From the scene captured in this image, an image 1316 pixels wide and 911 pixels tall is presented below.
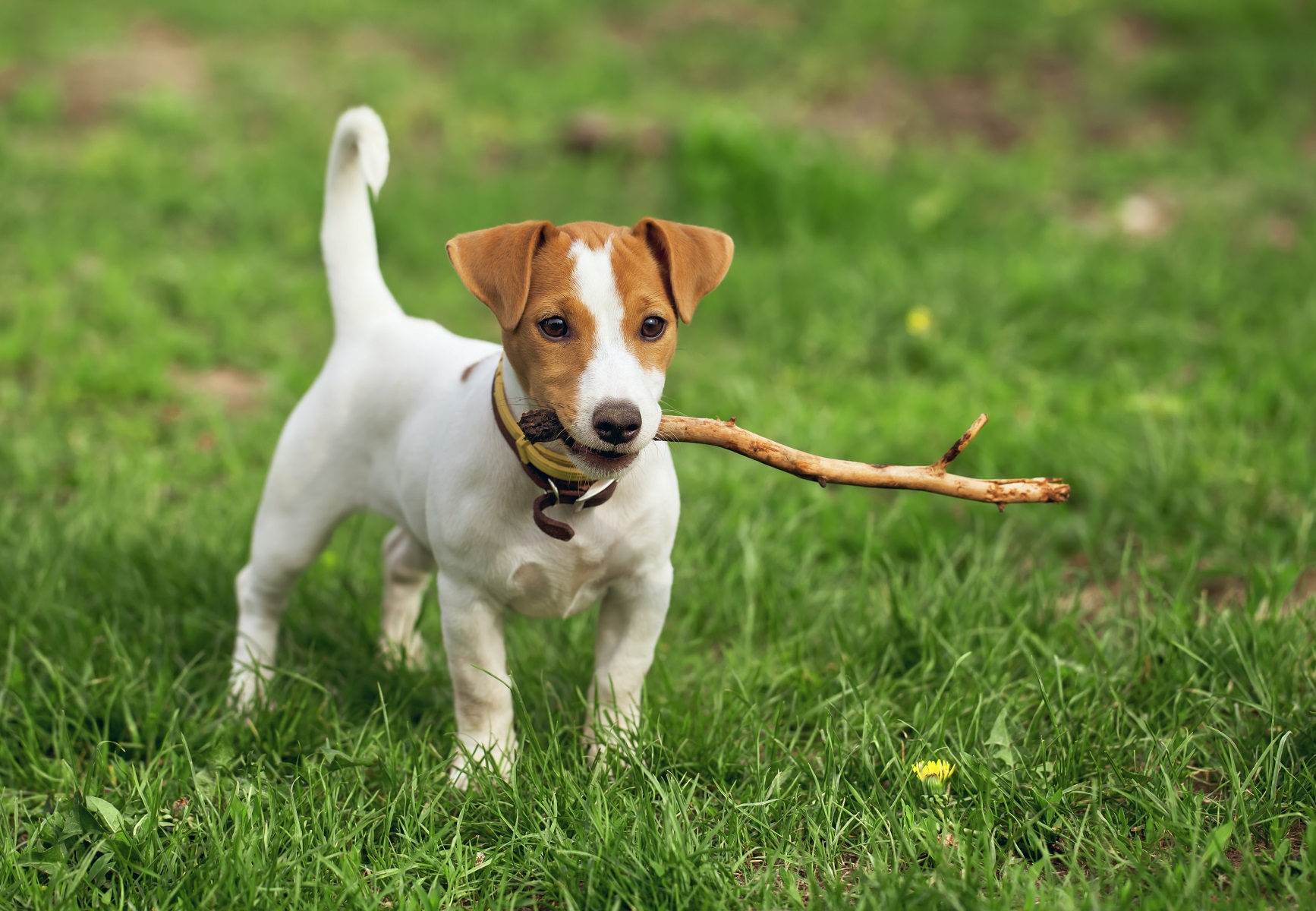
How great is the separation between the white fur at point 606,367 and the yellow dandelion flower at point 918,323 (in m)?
3.52

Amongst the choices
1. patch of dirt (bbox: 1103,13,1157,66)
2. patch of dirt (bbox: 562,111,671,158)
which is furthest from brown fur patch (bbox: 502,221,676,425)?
patch of dirt (bbox: 1103,13,1157,66)

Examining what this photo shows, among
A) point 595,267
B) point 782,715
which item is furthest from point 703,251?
point 782,715

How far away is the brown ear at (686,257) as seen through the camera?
272 centimetres

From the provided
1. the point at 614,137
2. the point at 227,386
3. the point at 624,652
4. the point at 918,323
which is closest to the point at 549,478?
the point at 624,652

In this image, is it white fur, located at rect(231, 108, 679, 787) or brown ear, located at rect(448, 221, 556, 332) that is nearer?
brown ear, located at rect(448, 221, 556, 332)

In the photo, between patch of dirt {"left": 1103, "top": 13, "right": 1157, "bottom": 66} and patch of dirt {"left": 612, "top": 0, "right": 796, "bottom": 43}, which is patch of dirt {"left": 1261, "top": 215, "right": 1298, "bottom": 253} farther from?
patch of dirt {"left": 612, "top": 0, "right": 796, "bottom": 43}

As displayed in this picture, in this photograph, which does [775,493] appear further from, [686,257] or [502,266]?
[502,266]

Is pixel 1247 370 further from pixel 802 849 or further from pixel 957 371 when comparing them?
pixel 802 849

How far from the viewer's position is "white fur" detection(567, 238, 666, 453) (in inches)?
96.7

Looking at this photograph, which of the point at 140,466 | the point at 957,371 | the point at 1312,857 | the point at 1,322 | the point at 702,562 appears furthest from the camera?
the point at 1,322

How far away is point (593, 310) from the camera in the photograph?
2580 mm

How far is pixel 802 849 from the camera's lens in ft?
8.92

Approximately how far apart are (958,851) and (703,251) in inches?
57.7

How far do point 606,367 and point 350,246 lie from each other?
1.42m
